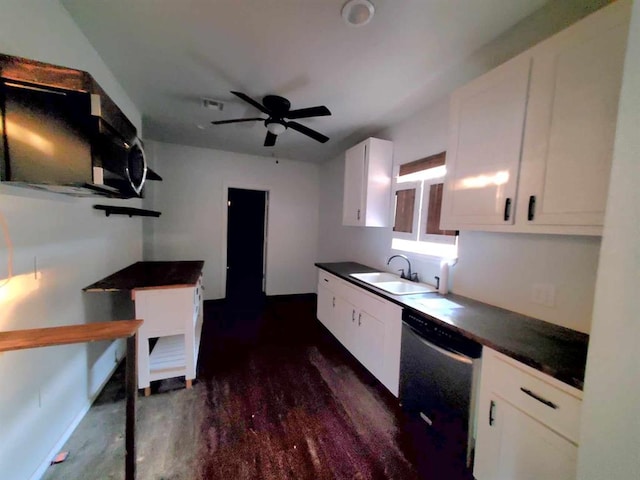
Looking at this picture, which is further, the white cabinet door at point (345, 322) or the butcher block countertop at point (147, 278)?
the white cabinet door at point (345, 322)

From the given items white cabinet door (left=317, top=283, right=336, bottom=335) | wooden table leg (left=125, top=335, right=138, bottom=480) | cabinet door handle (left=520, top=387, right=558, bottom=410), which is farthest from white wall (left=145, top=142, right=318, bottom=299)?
cabinet door handle (left=520, top=387, right=558, bottom=410)

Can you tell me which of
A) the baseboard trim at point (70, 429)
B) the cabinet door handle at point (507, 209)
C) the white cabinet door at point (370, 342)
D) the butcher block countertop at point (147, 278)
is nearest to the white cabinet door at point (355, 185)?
the white cabinet door at point (370, 342)

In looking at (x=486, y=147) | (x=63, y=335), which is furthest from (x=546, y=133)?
(x=63, y=335)

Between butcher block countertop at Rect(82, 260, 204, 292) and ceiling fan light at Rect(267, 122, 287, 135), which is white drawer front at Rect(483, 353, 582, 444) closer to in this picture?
butcher block countertop at Rect(82, 260, 204, 292)

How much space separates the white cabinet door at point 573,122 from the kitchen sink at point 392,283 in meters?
1.11

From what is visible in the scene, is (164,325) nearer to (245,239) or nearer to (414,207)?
(414,207)

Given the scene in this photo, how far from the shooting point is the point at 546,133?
1261 mm

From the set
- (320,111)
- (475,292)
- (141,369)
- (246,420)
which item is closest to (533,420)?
(475,292)

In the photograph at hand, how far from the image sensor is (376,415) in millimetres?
1850

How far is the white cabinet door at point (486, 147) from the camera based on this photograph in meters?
1.39

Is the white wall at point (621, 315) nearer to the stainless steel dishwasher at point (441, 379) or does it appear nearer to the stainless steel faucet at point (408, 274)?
the stainless steel dishwasher at point (441, 379)

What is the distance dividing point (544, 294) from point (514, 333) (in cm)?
40

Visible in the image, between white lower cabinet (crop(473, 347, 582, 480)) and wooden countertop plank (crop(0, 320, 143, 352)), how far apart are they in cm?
165

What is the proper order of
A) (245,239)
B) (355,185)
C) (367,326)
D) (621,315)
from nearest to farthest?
(621,315)
(367,326)
(355,185)
(245,239)
